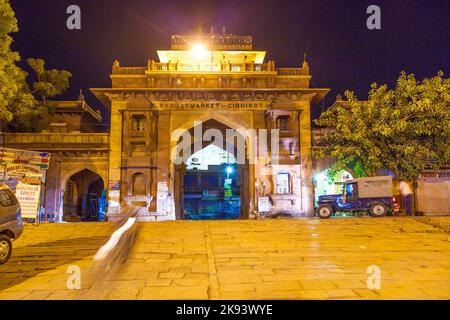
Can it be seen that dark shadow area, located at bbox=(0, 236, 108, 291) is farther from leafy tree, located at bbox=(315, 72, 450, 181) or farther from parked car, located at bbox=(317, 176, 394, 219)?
leafy tree, located at bbox=(315, 72, 450, 181)

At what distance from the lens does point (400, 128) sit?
696 inches

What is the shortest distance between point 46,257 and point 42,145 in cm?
1520

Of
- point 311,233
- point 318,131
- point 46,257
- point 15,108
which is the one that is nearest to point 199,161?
point 318,131

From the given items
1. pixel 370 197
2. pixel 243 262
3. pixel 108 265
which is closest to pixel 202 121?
pixel 370 197

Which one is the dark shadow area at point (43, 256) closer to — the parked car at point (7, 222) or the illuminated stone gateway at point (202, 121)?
the parked car at point (7, 222)

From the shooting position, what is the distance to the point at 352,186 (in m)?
17.9

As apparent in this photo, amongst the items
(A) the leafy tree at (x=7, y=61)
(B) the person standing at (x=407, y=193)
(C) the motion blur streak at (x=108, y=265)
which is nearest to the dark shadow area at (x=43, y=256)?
(C) the motion blur streak at (x=108, y=265)

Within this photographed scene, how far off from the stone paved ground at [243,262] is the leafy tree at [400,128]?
593 centimetres

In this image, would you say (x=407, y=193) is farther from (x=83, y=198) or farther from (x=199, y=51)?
(x=83, y=198)

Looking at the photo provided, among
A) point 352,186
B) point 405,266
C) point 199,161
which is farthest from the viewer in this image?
point 199,161

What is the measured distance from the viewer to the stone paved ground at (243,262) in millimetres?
6164

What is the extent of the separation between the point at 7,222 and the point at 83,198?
1910cm

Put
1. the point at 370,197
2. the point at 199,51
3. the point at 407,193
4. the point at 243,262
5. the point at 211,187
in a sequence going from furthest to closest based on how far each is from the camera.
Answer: the point at 211,187 → the point at 199,51 → the point at 407,193 → the point at 370,197 → the point at 243,262
